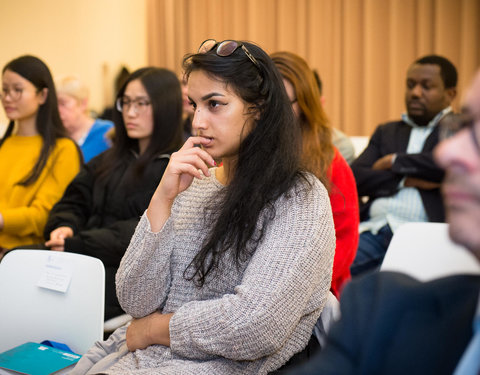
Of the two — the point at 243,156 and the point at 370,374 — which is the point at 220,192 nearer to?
the point at 243,156

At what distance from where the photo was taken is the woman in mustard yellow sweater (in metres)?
2.91

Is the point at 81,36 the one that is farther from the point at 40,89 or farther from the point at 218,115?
the point at 218,115

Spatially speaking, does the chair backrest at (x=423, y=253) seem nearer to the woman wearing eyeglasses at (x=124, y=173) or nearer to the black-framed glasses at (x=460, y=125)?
the black-framed glasses at (x=460, y=125)

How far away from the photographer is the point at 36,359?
167 centimetres

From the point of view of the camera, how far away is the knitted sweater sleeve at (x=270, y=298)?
136cm

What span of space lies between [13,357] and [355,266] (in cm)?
184

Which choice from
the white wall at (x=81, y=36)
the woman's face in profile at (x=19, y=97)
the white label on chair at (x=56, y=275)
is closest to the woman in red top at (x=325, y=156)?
the white label on chair at (x=56, y=275)

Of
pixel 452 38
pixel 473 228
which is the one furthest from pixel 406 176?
pixel 452 38

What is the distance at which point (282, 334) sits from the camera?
4.54ft

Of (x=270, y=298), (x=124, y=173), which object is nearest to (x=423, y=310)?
(x=270, y=298)

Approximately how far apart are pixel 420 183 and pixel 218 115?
1741mm

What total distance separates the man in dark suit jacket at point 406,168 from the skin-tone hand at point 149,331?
1.66 meters

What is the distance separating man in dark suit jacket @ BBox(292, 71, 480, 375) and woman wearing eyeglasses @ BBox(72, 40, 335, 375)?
0.49 m

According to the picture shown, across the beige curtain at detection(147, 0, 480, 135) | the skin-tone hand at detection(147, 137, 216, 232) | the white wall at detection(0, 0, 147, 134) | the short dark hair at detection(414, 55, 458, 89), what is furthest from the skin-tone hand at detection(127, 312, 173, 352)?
the beige curtain at detection(147, 0, 480, 135)
